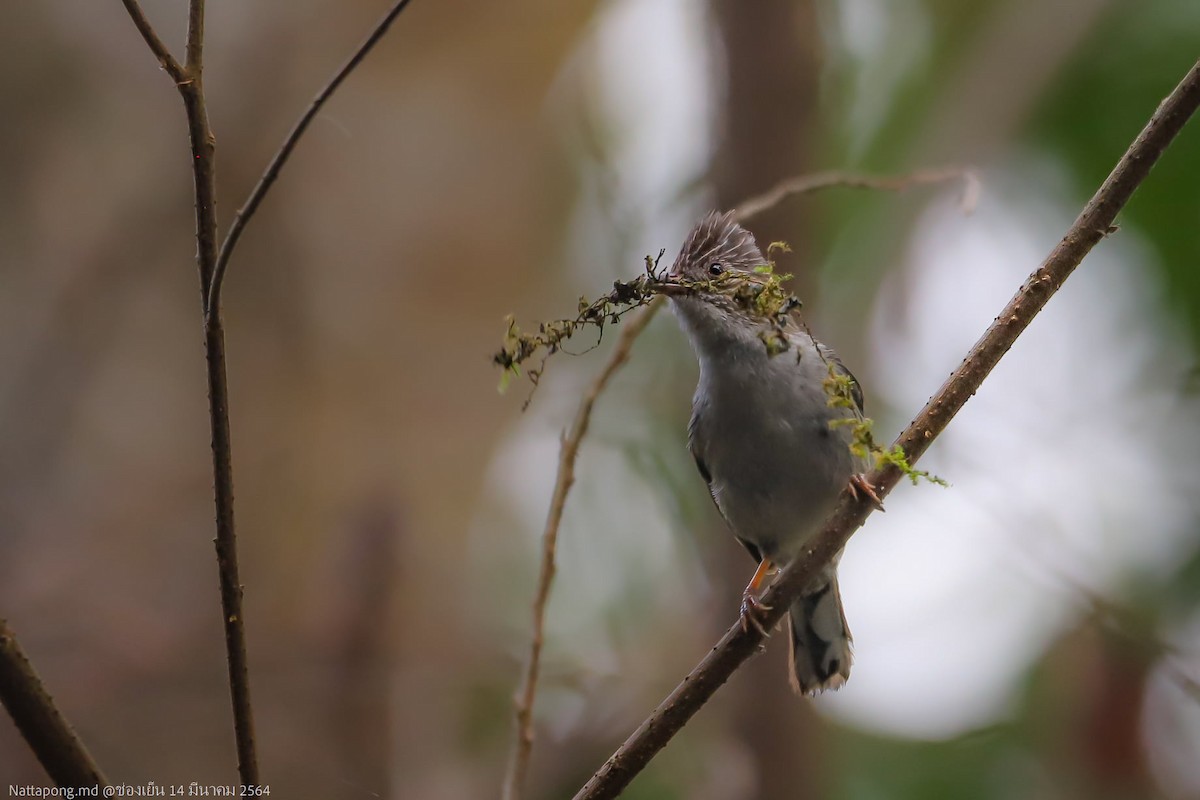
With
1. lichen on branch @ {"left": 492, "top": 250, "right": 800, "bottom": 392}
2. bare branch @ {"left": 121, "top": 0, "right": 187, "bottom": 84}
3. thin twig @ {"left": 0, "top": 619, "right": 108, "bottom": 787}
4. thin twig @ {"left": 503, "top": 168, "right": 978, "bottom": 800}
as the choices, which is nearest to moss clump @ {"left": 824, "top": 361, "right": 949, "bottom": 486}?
lichen on branch @ {"left": 492, "top": 250, "right": 800, "bottom": 392}

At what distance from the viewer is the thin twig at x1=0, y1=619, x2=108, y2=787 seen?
79.7 inches

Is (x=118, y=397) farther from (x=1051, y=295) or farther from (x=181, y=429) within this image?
(x=1051, y=295)

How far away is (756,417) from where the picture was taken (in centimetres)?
441

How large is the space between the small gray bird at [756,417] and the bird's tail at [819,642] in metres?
0.01

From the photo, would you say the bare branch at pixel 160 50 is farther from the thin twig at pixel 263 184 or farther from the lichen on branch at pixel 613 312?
the lichen on branch at pixel 613 312

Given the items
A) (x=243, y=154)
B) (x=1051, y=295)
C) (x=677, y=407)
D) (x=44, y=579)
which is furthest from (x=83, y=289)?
Answer: (x=1051, y=295)

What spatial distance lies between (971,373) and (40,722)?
7.19 ft

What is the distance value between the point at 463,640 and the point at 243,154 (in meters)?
3.51

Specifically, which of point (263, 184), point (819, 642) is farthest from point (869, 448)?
point (819, 642)

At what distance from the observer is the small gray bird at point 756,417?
14.3ft

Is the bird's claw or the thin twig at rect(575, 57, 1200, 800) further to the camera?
the bird's claw

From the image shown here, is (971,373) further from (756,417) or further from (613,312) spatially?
(756,417)

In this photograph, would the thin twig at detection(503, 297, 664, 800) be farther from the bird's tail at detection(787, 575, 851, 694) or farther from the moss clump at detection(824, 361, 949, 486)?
the bird's tail at detection(787, 575, 851, 694)

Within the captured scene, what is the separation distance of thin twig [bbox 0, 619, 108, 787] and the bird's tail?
3.25 m
